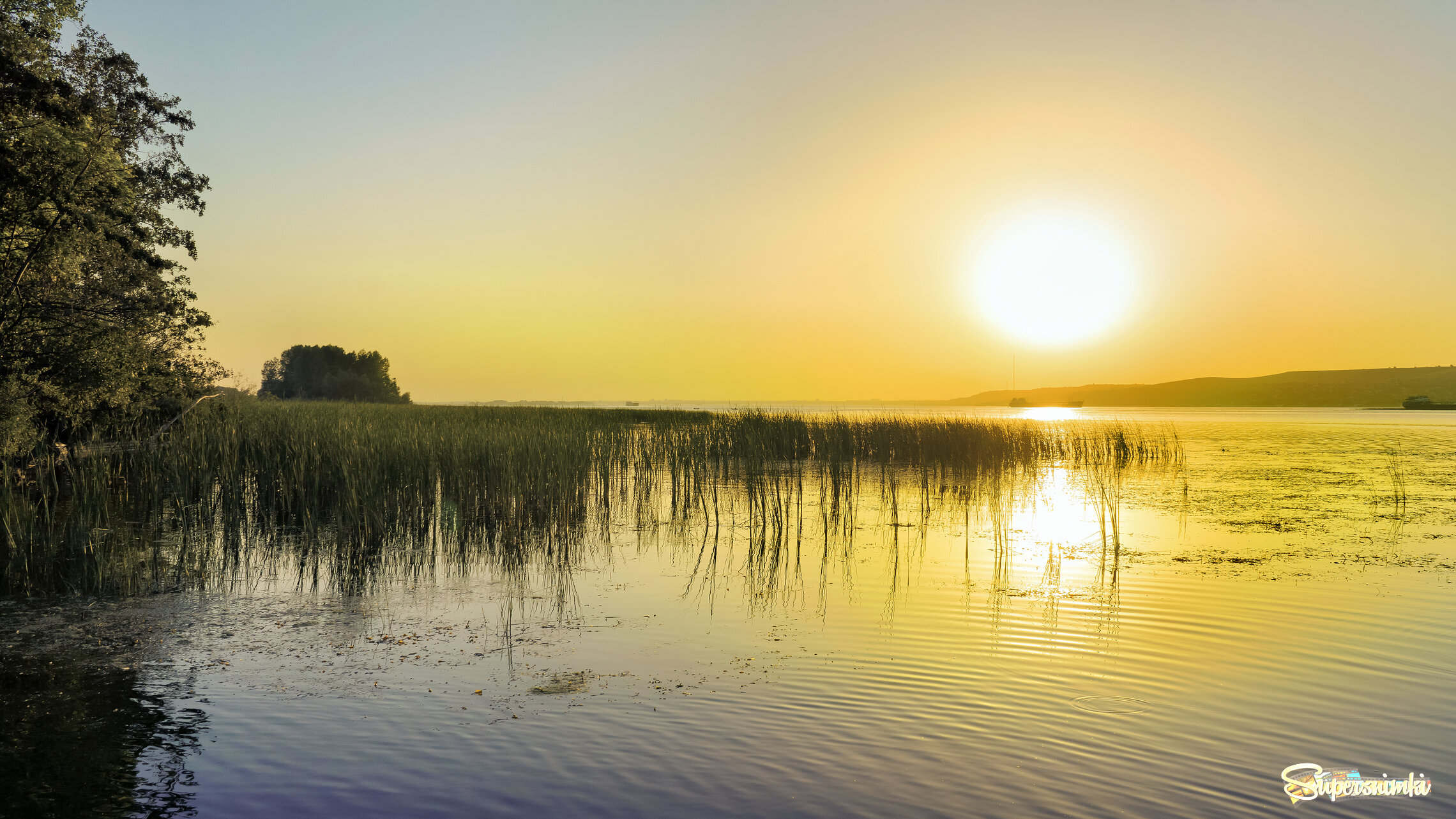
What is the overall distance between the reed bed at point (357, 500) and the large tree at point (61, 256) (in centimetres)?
99

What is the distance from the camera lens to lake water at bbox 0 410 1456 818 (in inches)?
140

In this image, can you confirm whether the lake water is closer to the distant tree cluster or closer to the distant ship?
the distant tree cluster

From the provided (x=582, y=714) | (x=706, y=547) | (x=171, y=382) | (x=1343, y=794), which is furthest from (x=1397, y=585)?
(x=171, y=382)

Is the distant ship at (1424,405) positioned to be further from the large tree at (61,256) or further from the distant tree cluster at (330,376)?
the large tree at (61,256)

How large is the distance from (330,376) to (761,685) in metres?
81.2

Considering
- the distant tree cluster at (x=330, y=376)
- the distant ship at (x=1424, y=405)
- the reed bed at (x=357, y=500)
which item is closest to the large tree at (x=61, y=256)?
the reed bed at (x=357, y=500)

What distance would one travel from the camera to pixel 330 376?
77.0 metres

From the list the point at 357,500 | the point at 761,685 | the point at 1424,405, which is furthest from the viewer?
the point at 1424,405

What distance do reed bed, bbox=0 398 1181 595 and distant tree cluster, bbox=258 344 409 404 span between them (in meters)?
62.0

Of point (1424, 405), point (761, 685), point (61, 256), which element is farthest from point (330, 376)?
point (1424, 405)

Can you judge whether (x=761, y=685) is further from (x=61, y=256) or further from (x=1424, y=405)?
(x=1424, y=405)

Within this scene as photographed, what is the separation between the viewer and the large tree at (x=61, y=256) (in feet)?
36.7
